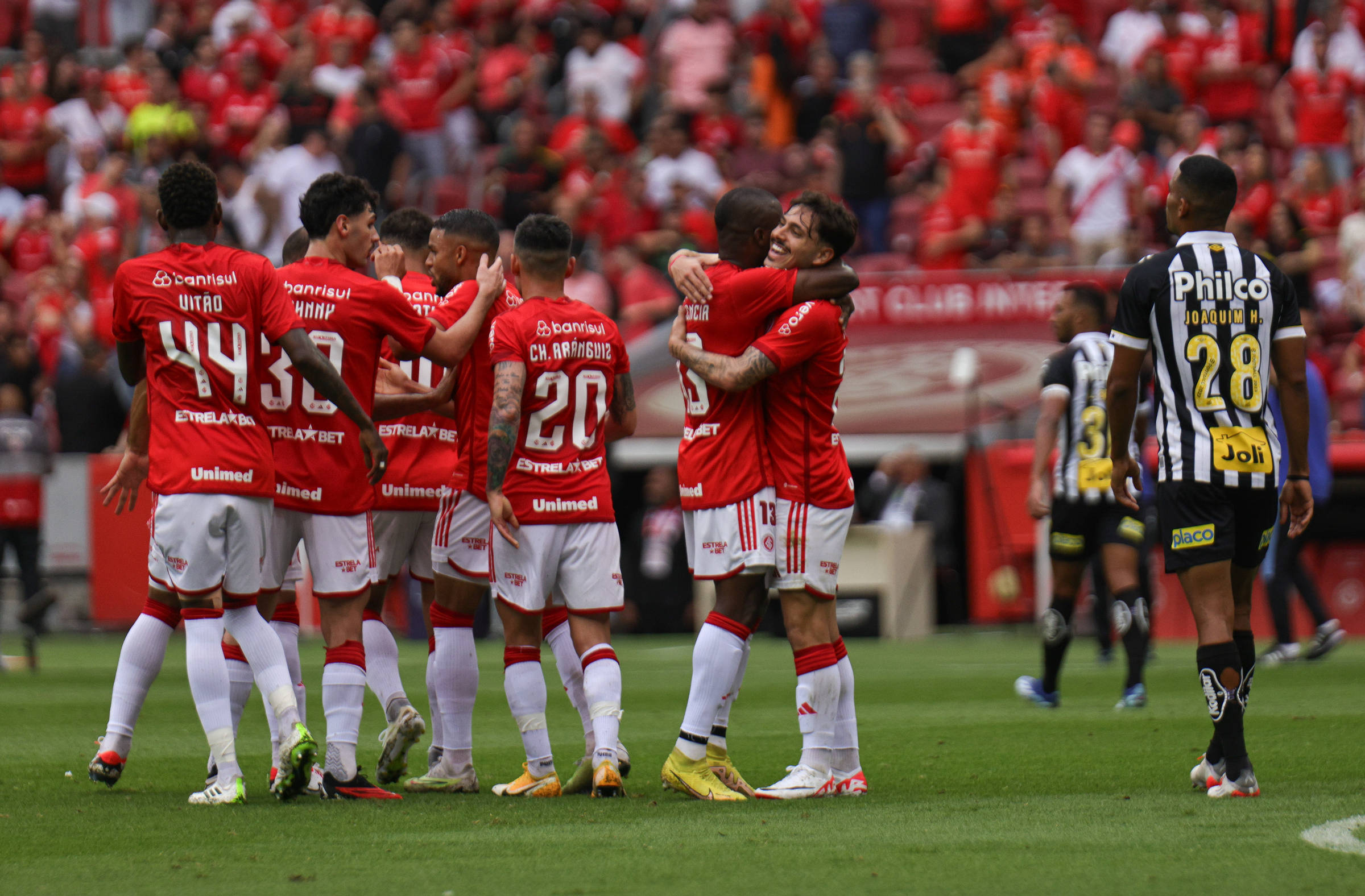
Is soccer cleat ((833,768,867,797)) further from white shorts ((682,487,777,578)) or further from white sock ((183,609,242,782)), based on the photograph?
white sock ((183,609,242,782))

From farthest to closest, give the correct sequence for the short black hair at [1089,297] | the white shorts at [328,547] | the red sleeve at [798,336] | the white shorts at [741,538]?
the short black hair at [1089,297]
the white shorts at [328,547]
the white shorts at [741,538]
the red sleeve at [798,336]

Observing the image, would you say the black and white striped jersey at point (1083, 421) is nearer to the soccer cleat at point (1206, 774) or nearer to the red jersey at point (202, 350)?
the soccer cleat at point (1206, 774)

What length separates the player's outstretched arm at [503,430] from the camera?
6.77m

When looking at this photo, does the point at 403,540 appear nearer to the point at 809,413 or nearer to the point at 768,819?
the point at 809,413

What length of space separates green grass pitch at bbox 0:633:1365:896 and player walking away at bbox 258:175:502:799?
0.42m

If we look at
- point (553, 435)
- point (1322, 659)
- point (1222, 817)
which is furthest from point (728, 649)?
point (1322, 659)

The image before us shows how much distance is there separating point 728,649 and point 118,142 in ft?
66.8

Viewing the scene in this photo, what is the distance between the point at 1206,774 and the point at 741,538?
1.95m

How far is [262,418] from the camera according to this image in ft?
22.7

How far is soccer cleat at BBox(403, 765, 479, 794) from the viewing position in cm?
718

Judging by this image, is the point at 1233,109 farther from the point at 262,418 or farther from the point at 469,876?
the point at 469,876

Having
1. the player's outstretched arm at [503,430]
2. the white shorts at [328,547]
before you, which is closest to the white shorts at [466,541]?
the white shorts at [328,547]

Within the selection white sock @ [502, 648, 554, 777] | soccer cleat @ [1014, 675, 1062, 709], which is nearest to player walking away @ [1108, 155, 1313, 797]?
white sock @ [502, 648, 554, 777]

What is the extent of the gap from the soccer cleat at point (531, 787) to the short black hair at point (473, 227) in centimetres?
222
